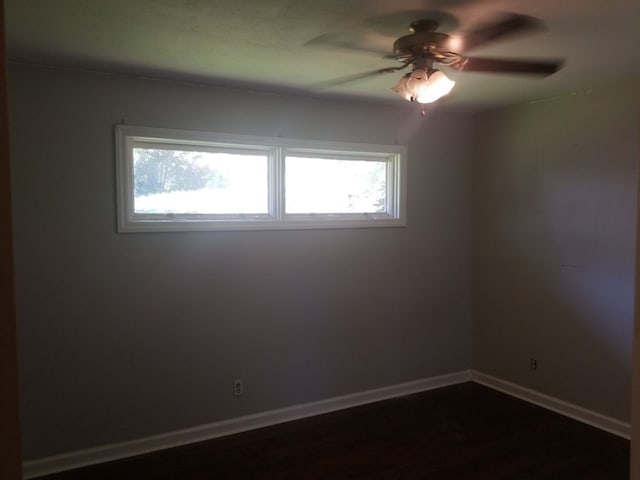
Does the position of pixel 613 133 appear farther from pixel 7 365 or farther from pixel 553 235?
pixel 7 365

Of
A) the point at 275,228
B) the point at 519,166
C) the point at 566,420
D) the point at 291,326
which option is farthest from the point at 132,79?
the point at 566,420

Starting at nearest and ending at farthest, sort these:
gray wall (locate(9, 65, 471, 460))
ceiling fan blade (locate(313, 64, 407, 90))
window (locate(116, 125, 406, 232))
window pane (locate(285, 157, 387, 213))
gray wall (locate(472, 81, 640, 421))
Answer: gray wall (locate(9, 65, 471, 460)), ceiling fan blade (locate(313, 64, 407, 90)), window (locate(116, 125, 406, 232)), gray wall (locate(472, 81, 640, 421)), window pane (locate(285, 157, 387, 213))

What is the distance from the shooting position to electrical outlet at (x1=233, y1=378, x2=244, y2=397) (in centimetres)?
340

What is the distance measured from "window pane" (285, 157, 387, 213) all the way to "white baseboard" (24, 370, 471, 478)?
5.04 feet

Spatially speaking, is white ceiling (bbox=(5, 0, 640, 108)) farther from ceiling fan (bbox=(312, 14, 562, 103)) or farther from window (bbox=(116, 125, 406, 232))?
window (bbox=(116, 125, 406, 232))

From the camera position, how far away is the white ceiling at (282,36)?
1955mm

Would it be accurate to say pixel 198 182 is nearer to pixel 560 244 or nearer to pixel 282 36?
pixel 282 36

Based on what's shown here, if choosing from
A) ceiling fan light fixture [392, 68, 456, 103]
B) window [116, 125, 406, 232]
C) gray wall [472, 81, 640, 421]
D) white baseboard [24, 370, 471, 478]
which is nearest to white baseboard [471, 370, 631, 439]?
gray wall [472, 81, 640, 421]

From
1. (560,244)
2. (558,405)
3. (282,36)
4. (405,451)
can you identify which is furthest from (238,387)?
(560,244)

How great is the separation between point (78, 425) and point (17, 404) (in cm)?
256

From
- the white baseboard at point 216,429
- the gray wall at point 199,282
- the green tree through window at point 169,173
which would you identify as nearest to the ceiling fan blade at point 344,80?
the gray wall at point 199,282

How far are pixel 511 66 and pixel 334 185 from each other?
1.59 metres

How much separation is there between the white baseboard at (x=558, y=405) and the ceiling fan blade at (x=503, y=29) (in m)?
2.72

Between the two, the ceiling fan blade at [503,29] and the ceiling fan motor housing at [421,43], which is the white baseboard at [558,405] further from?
the ceiling fan motor housing at [421,43]
